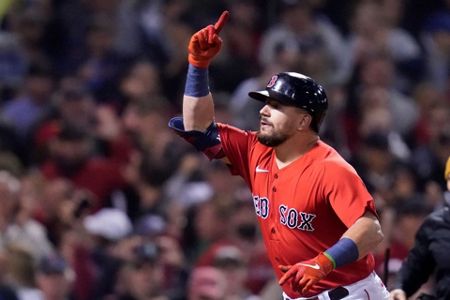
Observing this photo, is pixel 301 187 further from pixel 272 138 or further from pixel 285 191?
pixel 272 138

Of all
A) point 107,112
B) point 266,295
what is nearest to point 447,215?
point 266,295

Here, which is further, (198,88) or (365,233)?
(198,88)

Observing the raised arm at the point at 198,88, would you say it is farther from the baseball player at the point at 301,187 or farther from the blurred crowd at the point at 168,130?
the blurred crowd at the point at 168,130

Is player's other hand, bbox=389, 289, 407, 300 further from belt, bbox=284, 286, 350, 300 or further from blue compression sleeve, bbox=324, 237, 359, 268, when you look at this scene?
blue compression sleeve, bbox=324, 237, 359, 268

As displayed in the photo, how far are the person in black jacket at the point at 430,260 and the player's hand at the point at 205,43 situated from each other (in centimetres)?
124

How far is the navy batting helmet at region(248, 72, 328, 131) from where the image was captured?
6676 mm

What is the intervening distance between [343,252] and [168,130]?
17.5 feet

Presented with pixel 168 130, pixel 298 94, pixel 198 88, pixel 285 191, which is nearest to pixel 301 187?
pixel 285 191

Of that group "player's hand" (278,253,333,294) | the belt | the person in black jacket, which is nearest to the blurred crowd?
the person in black jacket

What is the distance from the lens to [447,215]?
23.4 ft

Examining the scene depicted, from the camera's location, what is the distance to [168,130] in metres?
11.5

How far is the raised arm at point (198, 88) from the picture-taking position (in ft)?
22.5

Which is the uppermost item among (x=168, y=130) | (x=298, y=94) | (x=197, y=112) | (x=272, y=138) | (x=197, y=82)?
(x=168, y=130)

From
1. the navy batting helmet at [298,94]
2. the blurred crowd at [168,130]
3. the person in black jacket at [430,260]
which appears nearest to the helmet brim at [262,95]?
the navy batting helmet at [298,94]
